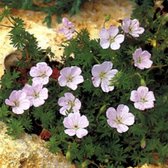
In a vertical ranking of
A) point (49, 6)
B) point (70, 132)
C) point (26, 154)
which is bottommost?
point (26, 154)

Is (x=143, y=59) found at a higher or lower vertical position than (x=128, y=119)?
higher

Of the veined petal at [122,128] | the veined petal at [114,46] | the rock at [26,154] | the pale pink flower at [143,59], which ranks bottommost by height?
the rock at [26,154]

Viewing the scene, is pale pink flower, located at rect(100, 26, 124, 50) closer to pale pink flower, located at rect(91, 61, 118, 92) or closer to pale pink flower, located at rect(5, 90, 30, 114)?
pale pink flower, located at rect(91, 61, 118, 92)

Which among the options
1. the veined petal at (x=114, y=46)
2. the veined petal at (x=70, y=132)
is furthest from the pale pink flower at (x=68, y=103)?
the veined petal at (x=114, y=46)

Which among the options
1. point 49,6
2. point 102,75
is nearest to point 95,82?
point 102,75

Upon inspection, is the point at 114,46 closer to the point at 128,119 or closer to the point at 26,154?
the point at 128,119

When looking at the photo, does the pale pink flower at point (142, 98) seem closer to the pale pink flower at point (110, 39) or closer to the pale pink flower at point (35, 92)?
the pale pink flower at point (110, 39)
